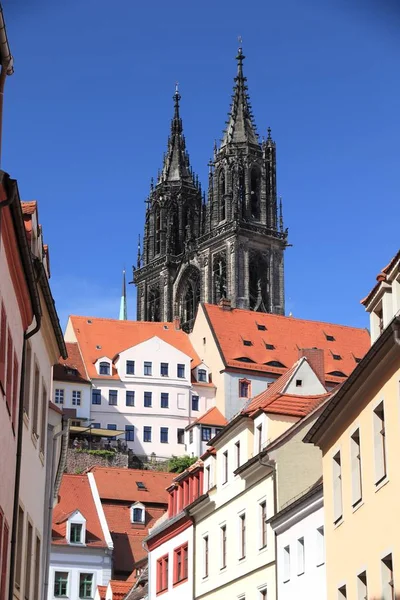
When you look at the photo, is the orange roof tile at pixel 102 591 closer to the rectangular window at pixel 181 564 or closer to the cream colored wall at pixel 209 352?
the rectangular window at pixel 181 564

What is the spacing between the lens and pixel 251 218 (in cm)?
15238

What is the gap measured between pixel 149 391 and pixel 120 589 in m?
59.3

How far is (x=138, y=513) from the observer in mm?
82750

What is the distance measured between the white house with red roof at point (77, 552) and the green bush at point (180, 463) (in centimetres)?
3633

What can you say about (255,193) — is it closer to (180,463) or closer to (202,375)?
(202,375)

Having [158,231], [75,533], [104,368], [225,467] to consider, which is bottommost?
[225,467]

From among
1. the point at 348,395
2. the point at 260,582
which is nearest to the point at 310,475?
the point at 260,582

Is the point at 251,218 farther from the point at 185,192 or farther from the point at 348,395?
the point at 348,395

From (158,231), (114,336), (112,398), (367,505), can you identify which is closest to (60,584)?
(367,505)

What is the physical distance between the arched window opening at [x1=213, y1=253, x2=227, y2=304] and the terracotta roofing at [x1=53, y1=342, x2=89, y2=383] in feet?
87.1

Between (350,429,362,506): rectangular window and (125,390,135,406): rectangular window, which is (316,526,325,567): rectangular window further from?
(125,390,135,406): rectangular window

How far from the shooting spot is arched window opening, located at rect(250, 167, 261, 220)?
154 m

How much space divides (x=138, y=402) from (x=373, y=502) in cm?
9481

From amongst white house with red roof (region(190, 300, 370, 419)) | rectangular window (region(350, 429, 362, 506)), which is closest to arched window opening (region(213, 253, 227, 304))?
white house with red roof (region(190, 300, 370, 419))
